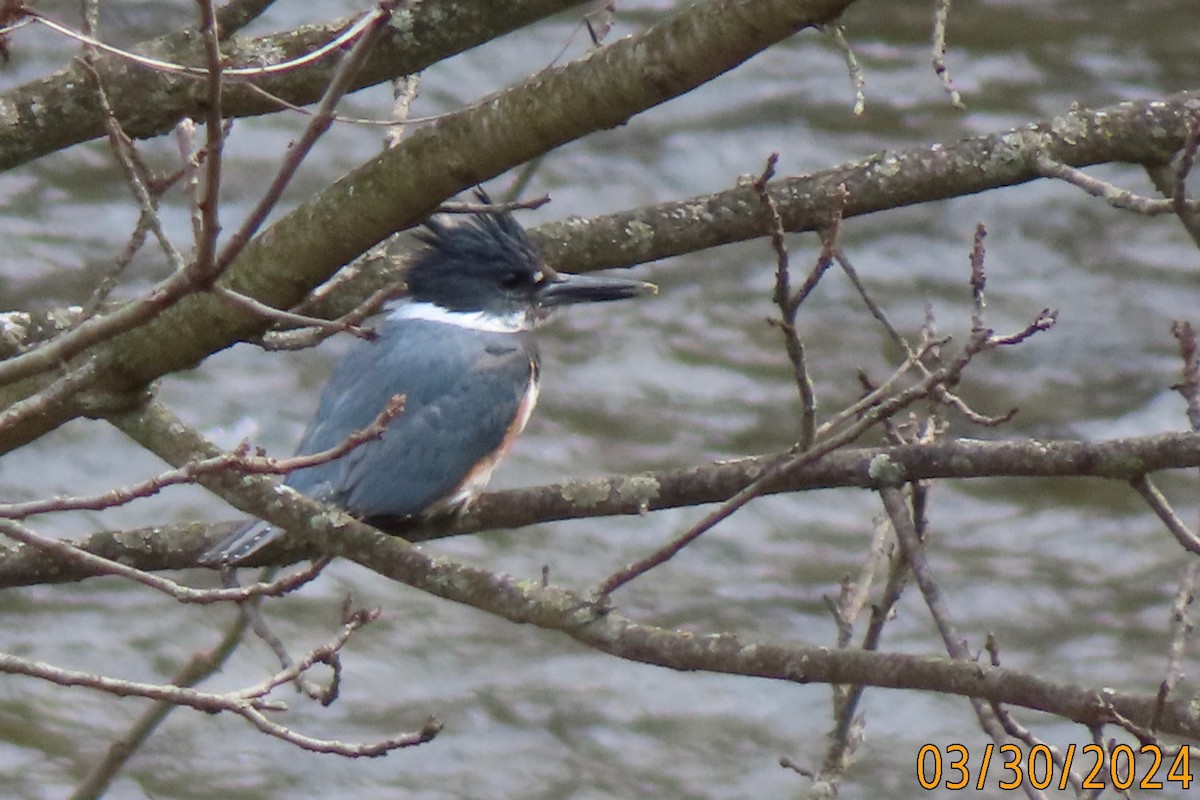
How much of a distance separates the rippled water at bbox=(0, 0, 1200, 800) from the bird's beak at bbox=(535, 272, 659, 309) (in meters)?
1.12

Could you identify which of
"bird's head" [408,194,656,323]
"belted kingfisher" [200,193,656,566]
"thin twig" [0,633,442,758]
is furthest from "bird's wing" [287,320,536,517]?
"thin twig" [0,633,442,758]

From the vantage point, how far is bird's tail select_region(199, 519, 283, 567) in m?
2.98

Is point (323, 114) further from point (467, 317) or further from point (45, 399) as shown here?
point (467, 317)

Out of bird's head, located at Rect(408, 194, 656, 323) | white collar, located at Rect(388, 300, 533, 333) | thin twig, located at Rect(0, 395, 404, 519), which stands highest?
bird's head, located at Rect(408, 194, 656, 323)

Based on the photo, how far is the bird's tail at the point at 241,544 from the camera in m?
2.98

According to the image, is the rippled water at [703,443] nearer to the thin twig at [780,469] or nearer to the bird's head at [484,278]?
the bird's head at [484,278]

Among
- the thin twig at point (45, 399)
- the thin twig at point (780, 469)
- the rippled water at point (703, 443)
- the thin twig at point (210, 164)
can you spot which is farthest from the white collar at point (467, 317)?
the thin twig at point (210, 164)

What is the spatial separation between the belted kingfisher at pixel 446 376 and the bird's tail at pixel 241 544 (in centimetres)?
42

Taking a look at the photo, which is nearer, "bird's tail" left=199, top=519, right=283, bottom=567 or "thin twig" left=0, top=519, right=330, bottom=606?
"thin twig" left=0, top=519, right=330, bottom=606

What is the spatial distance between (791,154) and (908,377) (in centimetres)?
120

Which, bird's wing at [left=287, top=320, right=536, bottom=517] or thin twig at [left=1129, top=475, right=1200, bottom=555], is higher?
bird's wing at [left=287, top=320, right=536, bottom=517]

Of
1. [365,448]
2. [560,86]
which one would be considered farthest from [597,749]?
[560,86]

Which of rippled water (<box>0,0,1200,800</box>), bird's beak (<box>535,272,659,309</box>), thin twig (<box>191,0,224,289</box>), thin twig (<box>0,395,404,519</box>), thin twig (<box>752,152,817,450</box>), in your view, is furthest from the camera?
rippled water (<box>0,0,1200,800</box>)

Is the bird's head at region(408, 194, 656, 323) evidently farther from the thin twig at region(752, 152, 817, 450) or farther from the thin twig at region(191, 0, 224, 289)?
the thin twig at region(191, 0, 224, 289)
